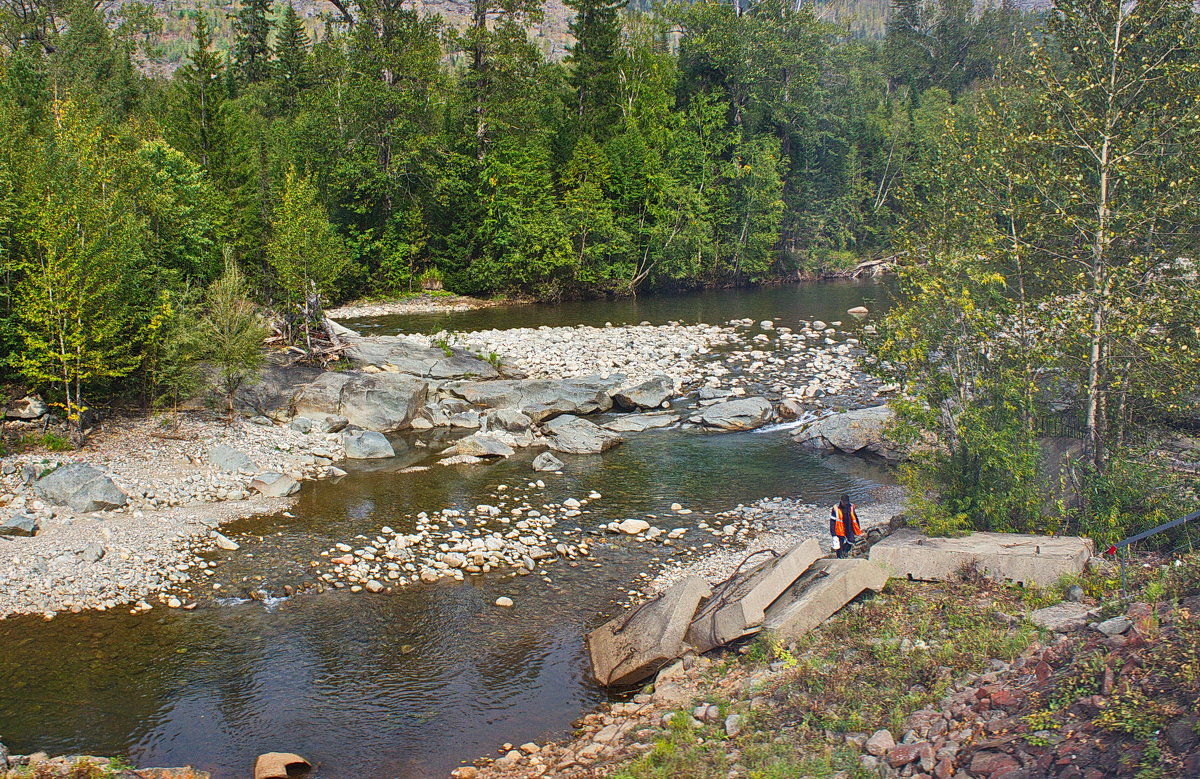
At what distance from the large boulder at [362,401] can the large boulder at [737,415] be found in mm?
9059

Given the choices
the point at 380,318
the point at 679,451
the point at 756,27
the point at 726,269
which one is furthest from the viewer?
the point at 726,269

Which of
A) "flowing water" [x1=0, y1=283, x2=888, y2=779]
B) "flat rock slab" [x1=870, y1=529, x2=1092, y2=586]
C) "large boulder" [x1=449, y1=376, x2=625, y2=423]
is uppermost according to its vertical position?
"large boulder" [x1=449, y1=376, x2=625, y2=423]

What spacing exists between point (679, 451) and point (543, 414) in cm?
502

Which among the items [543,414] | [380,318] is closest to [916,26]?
[380,318]

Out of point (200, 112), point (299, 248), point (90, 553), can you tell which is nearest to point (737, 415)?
point (299, 248)

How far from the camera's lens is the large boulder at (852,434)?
22870mm

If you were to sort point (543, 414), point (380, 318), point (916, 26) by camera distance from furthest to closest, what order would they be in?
point (916, 26), point (380, 318), point (543, 414)

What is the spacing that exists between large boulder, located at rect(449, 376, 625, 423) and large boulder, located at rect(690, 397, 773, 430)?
336 centimetres

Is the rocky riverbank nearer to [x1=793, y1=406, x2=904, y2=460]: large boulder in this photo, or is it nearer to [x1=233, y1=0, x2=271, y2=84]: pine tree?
[x1=793, y1=406, x2=904, y2=460]: large boulder

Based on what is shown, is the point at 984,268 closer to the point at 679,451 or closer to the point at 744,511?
the point at 744,511

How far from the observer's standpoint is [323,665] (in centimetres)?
1266

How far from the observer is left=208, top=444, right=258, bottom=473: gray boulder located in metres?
20.6

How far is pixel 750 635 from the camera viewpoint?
11711 millimetres

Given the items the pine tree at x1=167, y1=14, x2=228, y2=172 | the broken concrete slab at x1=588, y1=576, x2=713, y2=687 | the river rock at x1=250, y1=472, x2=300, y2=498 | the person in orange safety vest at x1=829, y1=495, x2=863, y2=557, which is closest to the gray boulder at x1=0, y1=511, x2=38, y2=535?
the river rock at x1=250, y1=472, x2=300, y2=498
